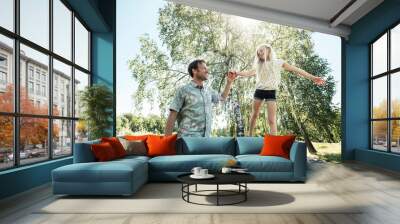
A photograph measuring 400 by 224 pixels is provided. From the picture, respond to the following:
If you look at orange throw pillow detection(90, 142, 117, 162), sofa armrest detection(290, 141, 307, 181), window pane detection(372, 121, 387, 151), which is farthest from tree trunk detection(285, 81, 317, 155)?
orange throw pillow detection(90, 142, 117, 162)

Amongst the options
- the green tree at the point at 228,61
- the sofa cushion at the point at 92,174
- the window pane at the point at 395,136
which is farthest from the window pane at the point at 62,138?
the window pane at the point at 395,136

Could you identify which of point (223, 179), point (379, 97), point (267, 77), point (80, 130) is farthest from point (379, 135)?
point (80, 130)

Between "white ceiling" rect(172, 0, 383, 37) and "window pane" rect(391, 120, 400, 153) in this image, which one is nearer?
"window pane" rect(391, 120, 400, 153)

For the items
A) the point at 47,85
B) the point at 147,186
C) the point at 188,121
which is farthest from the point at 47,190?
the point at 188,121

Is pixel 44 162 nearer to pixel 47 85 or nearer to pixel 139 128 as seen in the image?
pixel 47 85

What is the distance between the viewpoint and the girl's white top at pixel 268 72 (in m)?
9.56

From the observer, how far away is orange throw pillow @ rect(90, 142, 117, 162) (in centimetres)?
545

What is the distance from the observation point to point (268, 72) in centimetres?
957

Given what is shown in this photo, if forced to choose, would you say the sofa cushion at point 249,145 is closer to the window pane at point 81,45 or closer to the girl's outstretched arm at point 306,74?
the girl's outstretched arm at point 306,74

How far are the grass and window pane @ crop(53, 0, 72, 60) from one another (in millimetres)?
6971

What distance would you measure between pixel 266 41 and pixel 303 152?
5.55m

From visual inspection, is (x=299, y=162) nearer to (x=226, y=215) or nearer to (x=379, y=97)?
(x=226, y=215)

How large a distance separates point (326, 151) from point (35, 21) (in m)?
8.24

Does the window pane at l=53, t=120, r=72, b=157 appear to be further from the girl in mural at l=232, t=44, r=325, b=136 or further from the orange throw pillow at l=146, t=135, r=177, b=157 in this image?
the girl in mural at l=232, t=44, r=325, b=136
